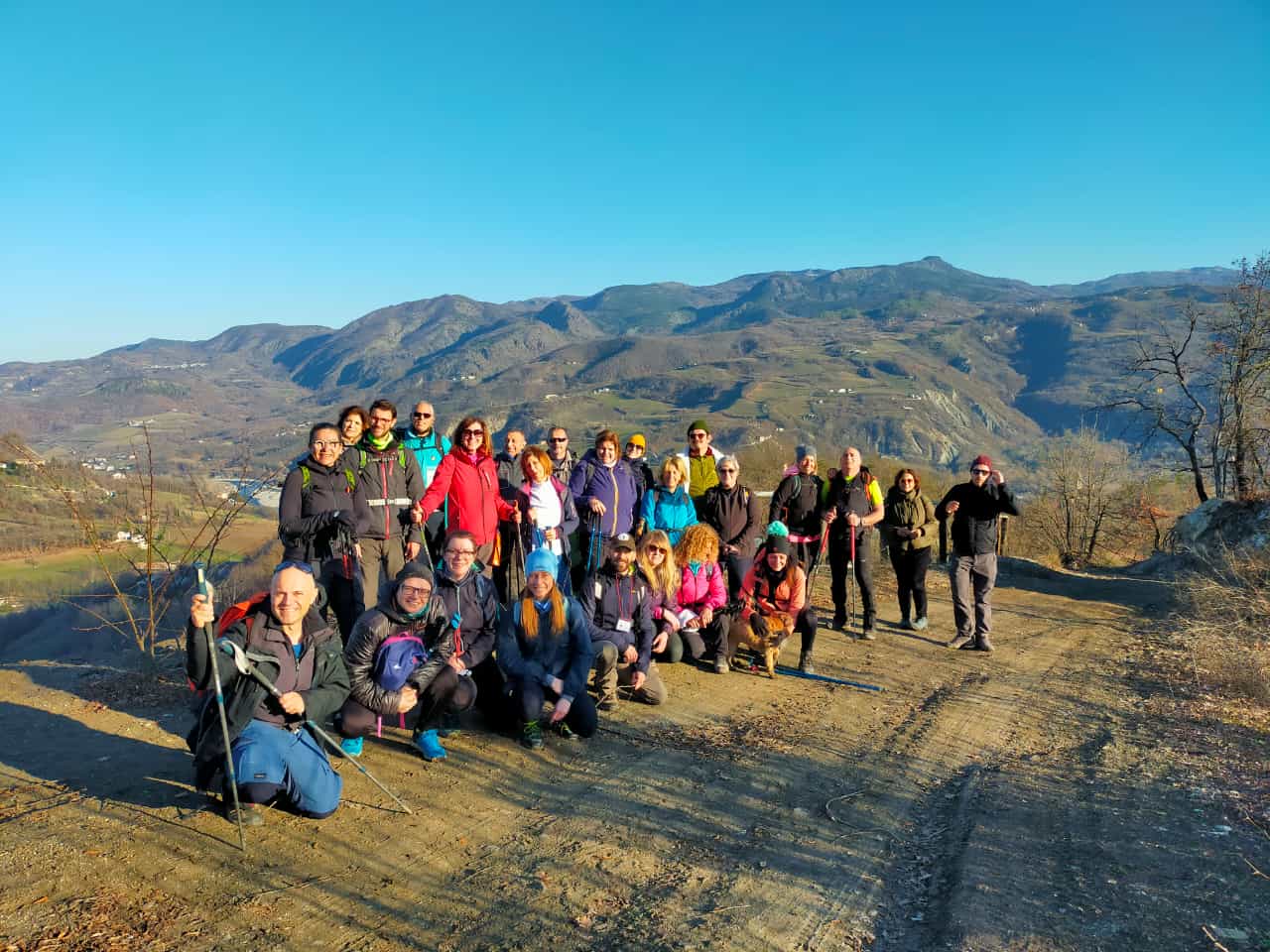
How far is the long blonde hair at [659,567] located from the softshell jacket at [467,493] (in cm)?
125

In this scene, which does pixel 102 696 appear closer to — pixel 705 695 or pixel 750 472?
pixel 705 695

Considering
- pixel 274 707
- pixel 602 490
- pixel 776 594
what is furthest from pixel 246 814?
pixel 776 594

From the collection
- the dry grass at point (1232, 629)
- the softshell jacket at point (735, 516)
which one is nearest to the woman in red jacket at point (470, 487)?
the softshell jacket at point (735, 516)

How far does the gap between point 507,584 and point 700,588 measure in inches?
68.0

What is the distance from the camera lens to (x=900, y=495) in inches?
339

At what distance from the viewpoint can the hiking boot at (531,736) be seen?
5.28 metres

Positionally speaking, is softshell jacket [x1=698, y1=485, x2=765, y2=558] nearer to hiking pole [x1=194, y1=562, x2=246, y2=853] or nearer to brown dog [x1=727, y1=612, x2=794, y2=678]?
brown dog [x1=727, y1=612, x2=794, y2=678]

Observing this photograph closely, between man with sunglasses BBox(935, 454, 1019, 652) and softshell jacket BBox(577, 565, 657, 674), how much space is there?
150 inches

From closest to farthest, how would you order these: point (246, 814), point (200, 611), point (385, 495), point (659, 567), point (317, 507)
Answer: point (200, 611), point (246, 814), point (317, 507), point (385, 495), point (659, 567)

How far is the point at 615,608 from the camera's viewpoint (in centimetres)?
625

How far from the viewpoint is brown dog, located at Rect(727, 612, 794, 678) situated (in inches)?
282

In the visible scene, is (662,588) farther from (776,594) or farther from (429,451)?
(429,451)

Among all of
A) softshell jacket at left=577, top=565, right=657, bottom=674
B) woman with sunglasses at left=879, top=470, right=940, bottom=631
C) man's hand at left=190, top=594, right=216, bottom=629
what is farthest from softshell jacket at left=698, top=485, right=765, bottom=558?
man's hand at left=190, top=594, right=216, bottom=629

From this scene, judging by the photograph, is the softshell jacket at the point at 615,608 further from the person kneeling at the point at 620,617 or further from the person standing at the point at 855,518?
the person standing at the point at 855,518
